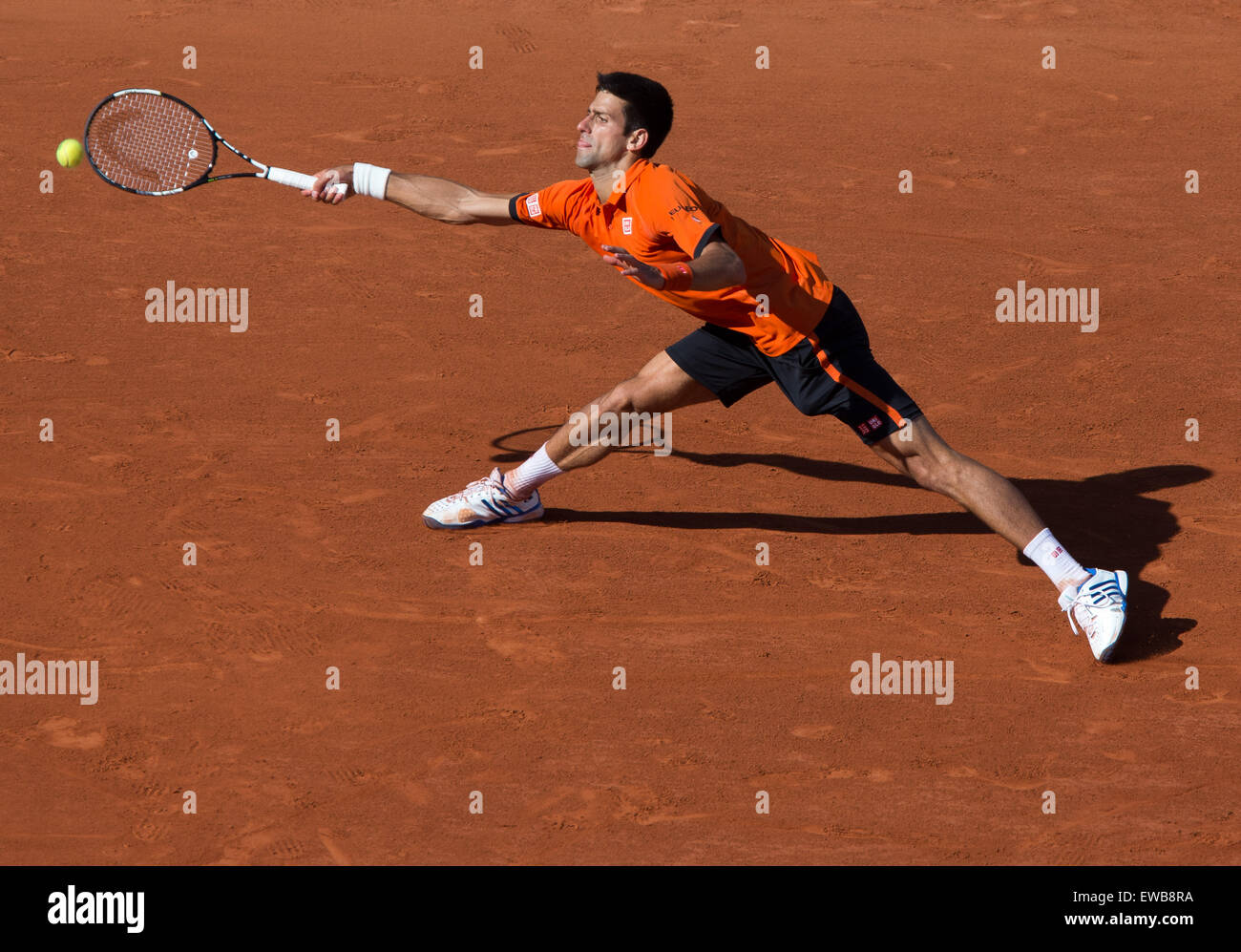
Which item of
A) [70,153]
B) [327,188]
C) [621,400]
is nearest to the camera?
[327,188]

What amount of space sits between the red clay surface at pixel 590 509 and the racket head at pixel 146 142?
3.89 ft

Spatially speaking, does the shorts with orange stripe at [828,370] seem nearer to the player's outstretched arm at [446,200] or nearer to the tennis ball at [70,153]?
the player's outstretched arm at [446,200]

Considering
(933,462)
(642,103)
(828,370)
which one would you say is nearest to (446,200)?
(642,103)

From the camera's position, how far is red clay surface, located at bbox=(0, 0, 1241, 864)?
17.1ft

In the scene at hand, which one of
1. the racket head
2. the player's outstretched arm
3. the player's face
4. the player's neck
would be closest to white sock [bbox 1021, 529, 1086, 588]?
the player's neck

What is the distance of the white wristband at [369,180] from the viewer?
6441 millimetres

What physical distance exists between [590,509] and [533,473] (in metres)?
0.50

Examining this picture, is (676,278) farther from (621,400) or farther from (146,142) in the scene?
(146,142)

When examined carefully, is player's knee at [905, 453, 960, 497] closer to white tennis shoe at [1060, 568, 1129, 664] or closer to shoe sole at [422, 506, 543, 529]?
white tennis shoe at [1060, 568, 1129, 664]

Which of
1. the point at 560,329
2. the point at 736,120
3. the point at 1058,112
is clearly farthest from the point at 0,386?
the point at 1058,112

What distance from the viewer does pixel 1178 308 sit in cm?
927

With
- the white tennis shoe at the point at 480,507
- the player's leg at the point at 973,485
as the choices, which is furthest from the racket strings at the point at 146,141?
the player's leg at the point at 973,485

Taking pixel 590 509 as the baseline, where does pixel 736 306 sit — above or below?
above

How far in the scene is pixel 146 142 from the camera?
7.65 m
